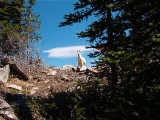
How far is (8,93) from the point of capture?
996 centimetres

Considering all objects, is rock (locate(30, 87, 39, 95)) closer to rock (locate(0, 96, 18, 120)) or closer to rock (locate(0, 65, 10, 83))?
rock (locate(0, 65, 10, 83))

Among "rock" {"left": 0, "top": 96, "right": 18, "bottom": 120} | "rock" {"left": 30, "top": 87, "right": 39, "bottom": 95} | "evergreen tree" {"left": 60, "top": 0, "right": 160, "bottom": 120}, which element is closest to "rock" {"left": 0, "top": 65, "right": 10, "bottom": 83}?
"rock" {"left": 30, "top": 87, "right": 39, "bottom": 95}

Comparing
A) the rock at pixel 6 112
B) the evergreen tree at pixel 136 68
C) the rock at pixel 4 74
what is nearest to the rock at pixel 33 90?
the rock at pixel 4 74

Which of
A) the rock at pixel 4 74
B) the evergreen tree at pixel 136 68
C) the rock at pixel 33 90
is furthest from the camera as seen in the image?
the rock at pixel 4 74

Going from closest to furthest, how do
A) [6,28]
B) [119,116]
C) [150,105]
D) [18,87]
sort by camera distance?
[150,105], [119,116], [18,87], [6,28]

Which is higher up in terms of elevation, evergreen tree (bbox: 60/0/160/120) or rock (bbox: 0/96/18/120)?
evergreen tree (bbox: 60/0/160/120)

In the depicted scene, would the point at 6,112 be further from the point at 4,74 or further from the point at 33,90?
the point at 4,74

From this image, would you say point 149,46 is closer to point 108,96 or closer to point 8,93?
point 108,96

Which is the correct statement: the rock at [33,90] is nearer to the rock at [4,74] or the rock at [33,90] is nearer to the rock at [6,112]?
the rock at [4,74]

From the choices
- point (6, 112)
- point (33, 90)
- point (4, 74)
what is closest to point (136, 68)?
point (6, 112)

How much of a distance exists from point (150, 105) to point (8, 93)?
8117 mm

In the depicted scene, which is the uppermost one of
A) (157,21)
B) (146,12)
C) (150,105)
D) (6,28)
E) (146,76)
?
(6,28)

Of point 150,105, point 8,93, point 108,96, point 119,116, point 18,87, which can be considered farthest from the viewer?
point 18,87

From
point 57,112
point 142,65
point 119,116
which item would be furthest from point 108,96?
point 57,112
